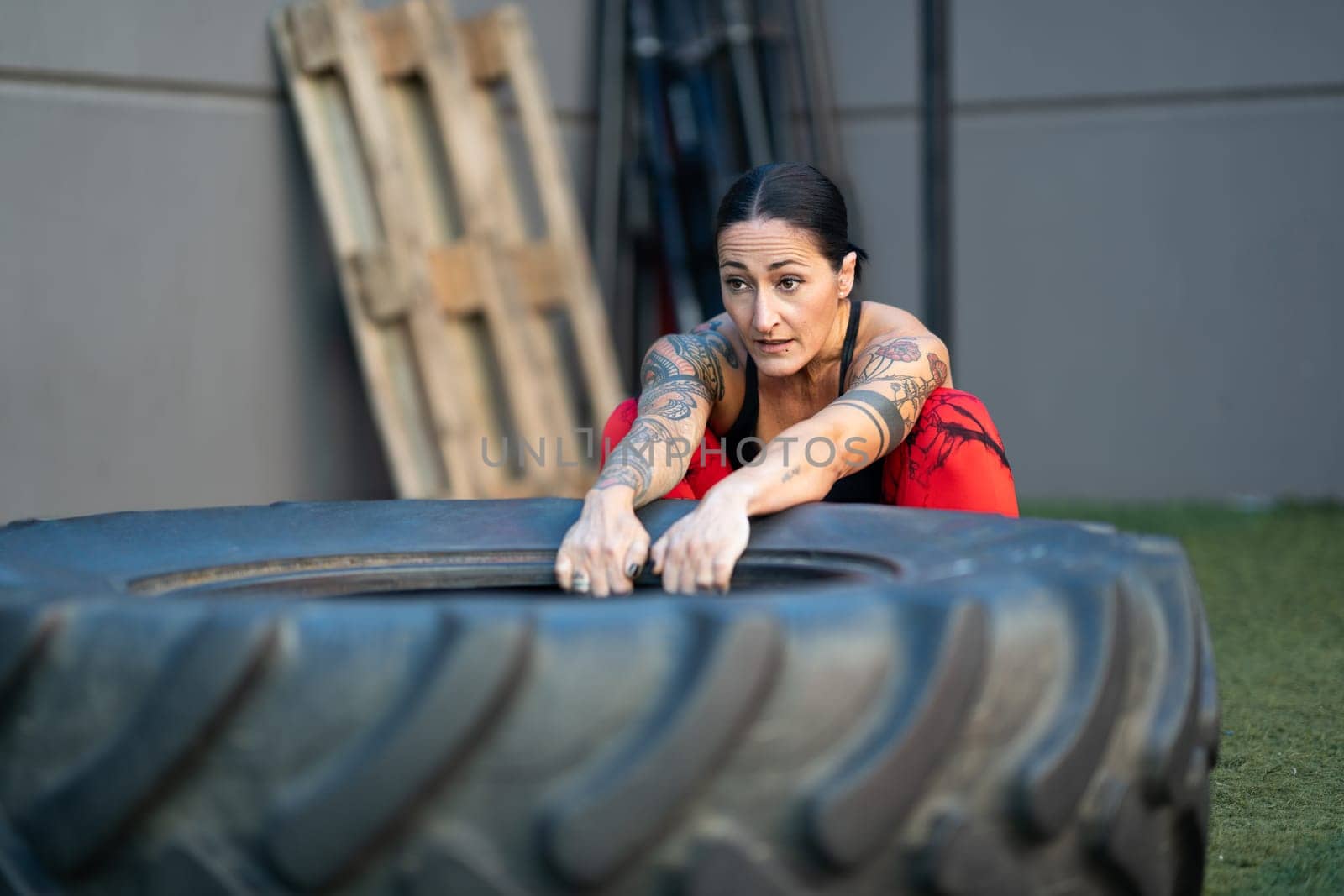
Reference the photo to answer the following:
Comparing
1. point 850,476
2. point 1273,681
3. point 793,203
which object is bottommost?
point 1273,681

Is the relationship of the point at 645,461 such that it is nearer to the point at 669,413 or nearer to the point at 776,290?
the point at 669,413

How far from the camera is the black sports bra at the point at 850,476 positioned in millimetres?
1899

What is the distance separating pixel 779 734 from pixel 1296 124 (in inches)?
154

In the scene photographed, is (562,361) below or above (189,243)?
below

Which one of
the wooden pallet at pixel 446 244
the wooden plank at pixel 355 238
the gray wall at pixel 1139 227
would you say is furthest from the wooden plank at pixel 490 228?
the gray wall at pixel 1139 227

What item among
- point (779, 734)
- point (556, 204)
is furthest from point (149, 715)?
point (556, 204)

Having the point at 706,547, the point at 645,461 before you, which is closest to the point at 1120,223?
the point at 645,461

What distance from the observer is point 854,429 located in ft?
5.37

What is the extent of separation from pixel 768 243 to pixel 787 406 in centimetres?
32

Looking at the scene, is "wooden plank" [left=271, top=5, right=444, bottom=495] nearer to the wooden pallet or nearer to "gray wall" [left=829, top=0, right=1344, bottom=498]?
the wooden pallet

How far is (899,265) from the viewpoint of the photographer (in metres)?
4.30

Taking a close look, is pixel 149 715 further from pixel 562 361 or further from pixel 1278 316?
pixel 1278 316

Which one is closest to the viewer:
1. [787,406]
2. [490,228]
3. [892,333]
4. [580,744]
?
[580,744]

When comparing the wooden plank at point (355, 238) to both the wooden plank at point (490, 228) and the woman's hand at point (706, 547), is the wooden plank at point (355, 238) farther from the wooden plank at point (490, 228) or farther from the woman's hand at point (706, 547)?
the woman's hand at point (706, 547)
